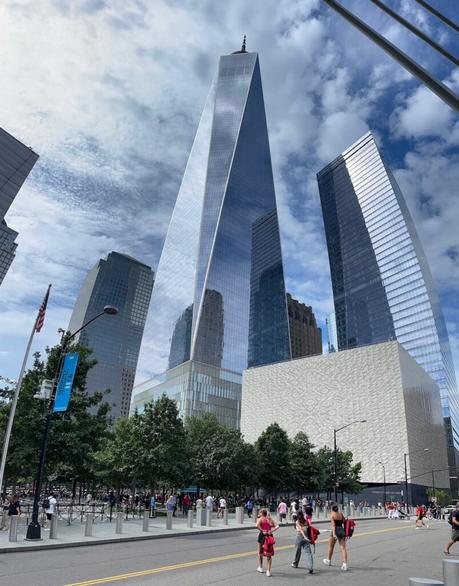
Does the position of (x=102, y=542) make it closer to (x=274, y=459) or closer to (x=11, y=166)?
(x=274, y=459)

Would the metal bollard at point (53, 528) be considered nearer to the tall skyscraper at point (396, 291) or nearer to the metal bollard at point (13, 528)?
the metal bollard at point (13, 528)

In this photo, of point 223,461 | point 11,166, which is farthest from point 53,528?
point 11,166

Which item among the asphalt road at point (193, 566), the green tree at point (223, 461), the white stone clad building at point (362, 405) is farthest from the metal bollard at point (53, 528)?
the white stone clad building at point (362, 405)

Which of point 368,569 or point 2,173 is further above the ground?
point 2,173

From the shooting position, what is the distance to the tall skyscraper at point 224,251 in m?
140

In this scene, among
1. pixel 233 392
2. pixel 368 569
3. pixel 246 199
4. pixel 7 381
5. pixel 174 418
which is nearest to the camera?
pixel 368 569

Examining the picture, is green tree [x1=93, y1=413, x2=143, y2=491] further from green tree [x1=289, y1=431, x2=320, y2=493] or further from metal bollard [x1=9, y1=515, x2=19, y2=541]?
green tree [x1=289, y1=431, x2=320, y2=493]

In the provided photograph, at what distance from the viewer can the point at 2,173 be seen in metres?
124

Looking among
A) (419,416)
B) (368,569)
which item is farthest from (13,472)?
(419,416)

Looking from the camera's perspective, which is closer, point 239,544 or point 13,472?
point 239,544

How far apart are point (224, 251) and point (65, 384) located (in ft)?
420

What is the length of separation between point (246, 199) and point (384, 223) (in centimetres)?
6087

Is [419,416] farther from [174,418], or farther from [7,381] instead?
[7,381]

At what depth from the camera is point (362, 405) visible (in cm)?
8744
